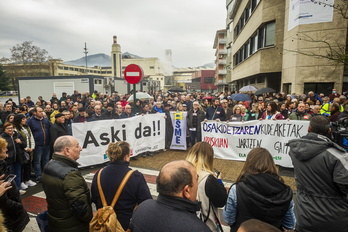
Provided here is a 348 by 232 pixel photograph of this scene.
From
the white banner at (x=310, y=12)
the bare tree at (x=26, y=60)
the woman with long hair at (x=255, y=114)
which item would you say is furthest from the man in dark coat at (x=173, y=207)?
the bare tree at (x=26, y=60)

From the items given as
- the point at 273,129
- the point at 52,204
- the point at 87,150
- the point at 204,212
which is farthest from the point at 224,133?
the point at 52,204

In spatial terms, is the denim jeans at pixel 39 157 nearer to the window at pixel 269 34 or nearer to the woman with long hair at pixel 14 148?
the woman with long hair at pixel 14 148

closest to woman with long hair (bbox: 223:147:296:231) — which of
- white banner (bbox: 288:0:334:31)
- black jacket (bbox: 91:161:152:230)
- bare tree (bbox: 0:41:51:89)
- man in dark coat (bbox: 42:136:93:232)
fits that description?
black jacket (bbox: 91:161:152:230)

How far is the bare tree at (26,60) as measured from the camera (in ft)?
154

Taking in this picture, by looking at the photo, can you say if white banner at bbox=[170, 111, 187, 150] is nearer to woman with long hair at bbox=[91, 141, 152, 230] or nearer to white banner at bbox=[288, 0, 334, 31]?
woman with long hair at bbox=[91, 141, 152, 230]

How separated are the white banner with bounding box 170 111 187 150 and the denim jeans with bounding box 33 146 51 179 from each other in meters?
4.29

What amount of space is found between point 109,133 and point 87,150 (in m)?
0.83

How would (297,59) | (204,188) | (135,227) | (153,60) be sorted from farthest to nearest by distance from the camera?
(153,60) < (297,59) < (204,188) < (135,227)

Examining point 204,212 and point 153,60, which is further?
point 153,60

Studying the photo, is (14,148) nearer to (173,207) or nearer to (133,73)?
(133,73)

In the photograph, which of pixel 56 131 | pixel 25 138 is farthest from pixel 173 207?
pixel 56 131

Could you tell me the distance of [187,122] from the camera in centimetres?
875

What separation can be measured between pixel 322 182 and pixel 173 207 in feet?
6.12

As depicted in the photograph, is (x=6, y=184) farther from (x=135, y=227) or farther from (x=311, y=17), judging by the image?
(x=311, y=17)
